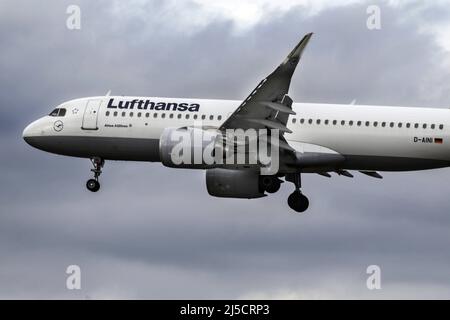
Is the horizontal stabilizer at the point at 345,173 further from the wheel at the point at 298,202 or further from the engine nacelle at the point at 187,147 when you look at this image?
the engine nacelle at the point at 187,147

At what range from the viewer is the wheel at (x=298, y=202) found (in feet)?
179

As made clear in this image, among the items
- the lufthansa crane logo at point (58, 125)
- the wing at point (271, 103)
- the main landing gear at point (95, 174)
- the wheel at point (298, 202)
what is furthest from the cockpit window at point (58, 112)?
the wheel at point (298, 202)

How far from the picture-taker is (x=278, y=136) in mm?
51062

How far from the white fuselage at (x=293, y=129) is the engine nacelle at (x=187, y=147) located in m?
3.21

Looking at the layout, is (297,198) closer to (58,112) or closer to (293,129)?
(293,129)

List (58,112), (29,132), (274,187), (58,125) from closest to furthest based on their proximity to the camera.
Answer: (274,187), (58,125), (58,112), (29,132)

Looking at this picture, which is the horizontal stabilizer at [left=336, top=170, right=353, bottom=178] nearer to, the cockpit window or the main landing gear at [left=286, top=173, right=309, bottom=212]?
the main landing gear at [left=286, top=173, right=309, bottom=212]

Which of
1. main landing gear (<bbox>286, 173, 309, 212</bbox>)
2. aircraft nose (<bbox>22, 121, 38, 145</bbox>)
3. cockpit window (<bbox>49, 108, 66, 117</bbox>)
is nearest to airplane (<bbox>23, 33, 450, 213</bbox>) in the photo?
main landing gear (<bbox>286, 173, 309, 212</bbox>)

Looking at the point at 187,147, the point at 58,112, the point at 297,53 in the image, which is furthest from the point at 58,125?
the point at 297,53

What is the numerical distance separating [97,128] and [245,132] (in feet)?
29.7

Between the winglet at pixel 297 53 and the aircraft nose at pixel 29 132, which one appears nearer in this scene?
the winglet at pixel 297 53

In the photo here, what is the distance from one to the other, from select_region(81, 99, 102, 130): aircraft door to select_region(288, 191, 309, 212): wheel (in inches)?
417

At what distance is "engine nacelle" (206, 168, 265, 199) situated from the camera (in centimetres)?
5219

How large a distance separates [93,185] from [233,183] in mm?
8300
